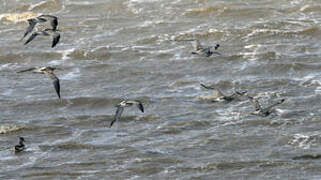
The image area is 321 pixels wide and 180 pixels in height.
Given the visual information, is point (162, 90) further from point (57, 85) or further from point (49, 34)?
point (57, 85)

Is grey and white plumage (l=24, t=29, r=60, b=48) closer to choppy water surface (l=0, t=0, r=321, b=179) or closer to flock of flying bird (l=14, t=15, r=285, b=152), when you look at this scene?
flock of flying bird (l=14, t=15, r=285, b=152)

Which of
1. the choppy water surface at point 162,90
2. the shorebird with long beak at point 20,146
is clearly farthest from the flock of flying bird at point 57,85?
the choppy water surface at point 162,90

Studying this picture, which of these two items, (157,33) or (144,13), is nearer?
(157,33)

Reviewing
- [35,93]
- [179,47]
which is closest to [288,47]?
[179,47]

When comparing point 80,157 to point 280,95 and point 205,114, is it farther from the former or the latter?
point 280,95

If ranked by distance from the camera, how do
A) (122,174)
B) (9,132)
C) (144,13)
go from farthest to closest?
(144,13) < (9,132) < (122,174)

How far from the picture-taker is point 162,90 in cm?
3030

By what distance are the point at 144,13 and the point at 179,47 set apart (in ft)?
16.7

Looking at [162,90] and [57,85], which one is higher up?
[57,85]

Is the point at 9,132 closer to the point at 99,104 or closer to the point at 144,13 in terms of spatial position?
the point at 99,104

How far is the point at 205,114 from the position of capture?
1089 inches

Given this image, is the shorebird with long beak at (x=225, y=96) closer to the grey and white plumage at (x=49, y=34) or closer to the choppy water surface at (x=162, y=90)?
the choppy water surface at (x=162, y=90)

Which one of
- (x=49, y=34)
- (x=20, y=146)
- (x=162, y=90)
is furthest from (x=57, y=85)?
(x=162, y=90)

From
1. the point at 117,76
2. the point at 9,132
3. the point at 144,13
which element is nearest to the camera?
the point at 9,132
